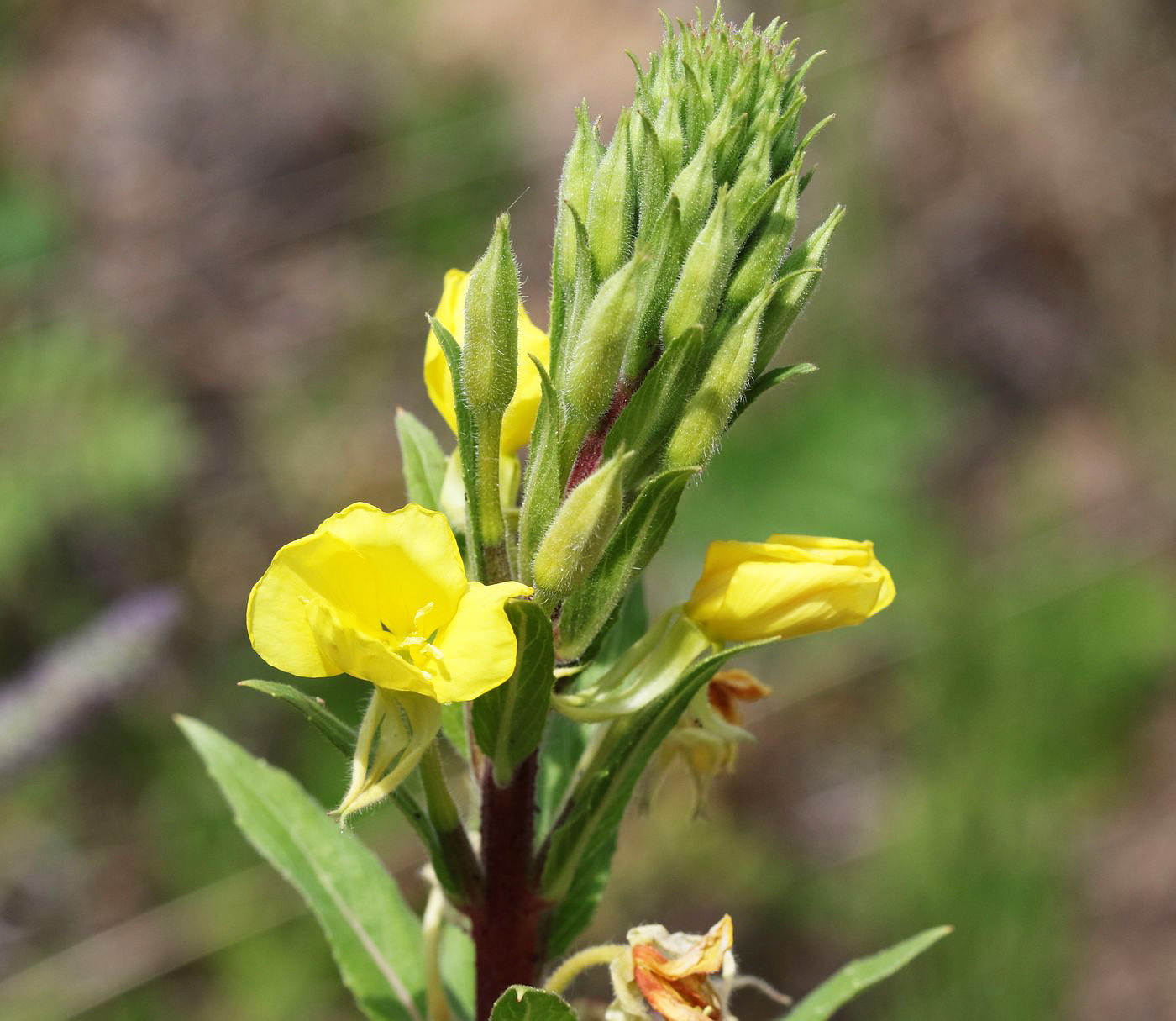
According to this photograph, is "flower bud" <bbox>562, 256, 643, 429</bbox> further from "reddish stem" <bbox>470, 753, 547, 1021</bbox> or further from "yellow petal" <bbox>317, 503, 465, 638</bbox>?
"reddish stem" <bbox>470, 753, 547, 1021</bbox>

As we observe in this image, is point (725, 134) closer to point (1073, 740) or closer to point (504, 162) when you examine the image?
point (1073, 740)

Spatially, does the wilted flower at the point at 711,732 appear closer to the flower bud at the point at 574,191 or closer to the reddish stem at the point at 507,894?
the reddish stem at the point at 507,894

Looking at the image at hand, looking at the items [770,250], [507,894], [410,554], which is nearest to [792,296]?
[770,250]

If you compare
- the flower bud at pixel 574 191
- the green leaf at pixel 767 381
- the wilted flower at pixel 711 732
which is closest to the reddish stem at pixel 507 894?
the wilted flower at pixel 711 732

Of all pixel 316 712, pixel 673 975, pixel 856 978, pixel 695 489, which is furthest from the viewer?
pixel 695 489

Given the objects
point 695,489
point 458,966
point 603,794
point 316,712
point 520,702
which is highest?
point 316,712

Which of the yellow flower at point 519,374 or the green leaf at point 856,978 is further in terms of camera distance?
the green leaf at point 856,978

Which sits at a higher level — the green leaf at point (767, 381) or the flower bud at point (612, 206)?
the flower bud at point (612, 206)

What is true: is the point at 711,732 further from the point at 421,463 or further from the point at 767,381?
the point at 421,463

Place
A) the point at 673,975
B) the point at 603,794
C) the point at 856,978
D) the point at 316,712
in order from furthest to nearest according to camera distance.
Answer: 1. the point at 856,978
2. the point at 603,794
3. the point at 673,975
4. the point at 316,712
